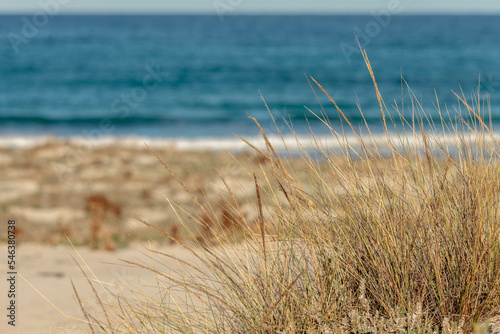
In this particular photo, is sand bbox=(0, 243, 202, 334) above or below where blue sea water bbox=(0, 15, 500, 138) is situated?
below

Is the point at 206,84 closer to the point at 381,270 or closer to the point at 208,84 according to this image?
the point at 208,84

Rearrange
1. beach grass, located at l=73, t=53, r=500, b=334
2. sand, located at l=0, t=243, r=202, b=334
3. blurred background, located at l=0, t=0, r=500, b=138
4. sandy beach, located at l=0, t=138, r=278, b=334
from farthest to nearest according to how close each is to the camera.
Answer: blurred background, located at l=0, t=0, r=500, b=138 < sandy beach, located at l=0, t=138, r=278, b=334 < sand, located at l=0, t=243, r=202, b=334 < beach grass, located at l=73, t=53, r=500, b=334

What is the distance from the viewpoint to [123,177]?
9977 millimetres

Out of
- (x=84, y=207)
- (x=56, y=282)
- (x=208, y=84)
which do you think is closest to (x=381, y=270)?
(x=56, y=282)

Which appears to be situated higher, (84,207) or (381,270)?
(84,207)

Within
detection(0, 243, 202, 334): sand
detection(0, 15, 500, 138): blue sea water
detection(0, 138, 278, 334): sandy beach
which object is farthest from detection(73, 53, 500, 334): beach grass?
detection(0, 15, 500, 138): blue sea water

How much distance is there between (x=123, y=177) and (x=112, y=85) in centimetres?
2048

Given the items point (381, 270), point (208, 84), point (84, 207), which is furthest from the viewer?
point (208, 84)

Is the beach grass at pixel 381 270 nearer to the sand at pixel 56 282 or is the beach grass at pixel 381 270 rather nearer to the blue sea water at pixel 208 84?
the sand at pixel 56 282

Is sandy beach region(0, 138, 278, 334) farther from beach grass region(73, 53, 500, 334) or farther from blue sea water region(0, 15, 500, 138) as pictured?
blue sea water region(0, 15, 500, 138)

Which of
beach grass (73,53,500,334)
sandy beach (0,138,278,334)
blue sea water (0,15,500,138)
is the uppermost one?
blue sea water (0,15,500,138)

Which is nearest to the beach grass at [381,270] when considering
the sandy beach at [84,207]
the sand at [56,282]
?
the sandy beach at [84,207]

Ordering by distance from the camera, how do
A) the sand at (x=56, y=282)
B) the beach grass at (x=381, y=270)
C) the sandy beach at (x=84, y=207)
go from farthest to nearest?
1. the sandy beach at (x=84, y=207)
2. the sand at (x=56, y=282)
3. the beach grass at (x=381, y=270)

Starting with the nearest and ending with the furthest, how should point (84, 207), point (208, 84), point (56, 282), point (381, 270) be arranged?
point (381, 270)
point (56, 282)
point (84, 207)
point (208, 84)
